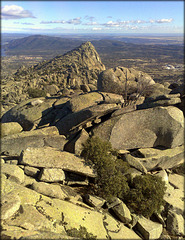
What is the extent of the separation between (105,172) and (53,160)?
13.1 feet

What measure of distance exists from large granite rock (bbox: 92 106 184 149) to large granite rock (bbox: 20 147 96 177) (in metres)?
4.07

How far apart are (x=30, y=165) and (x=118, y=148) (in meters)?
8.46

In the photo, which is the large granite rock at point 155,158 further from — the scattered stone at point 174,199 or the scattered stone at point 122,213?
the scattered stone at point 122,213

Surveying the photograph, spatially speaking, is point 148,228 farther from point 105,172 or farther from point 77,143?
point 77,143

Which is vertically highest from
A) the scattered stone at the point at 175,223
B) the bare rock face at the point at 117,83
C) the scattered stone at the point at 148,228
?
the bare rock face at the point at 117,83

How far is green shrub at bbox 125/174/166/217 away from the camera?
12359 mm

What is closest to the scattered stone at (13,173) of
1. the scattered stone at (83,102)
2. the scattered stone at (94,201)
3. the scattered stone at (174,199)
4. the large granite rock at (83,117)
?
the scattered stone at (94,201)

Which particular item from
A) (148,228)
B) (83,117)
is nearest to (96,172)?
(148,228)

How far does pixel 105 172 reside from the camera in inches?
496

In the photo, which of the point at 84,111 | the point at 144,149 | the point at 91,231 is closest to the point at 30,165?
the point at 91,231

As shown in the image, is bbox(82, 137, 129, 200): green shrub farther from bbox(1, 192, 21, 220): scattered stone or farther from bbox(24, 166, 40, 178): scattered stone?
bbox(1, 192, 21, 220): scattered stone

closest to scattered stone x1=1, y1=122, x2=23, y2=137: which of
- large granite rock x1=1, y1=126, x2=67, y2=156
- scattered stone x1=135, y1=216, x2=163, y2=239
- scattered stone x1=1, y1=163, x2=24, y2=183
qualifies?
large granite rock x1=1, y1=126, x2=67, y2=156

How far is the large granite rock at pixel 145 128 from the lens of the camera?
53.1ft

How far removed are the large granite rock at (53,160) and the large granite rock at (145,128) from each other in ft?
13.3
